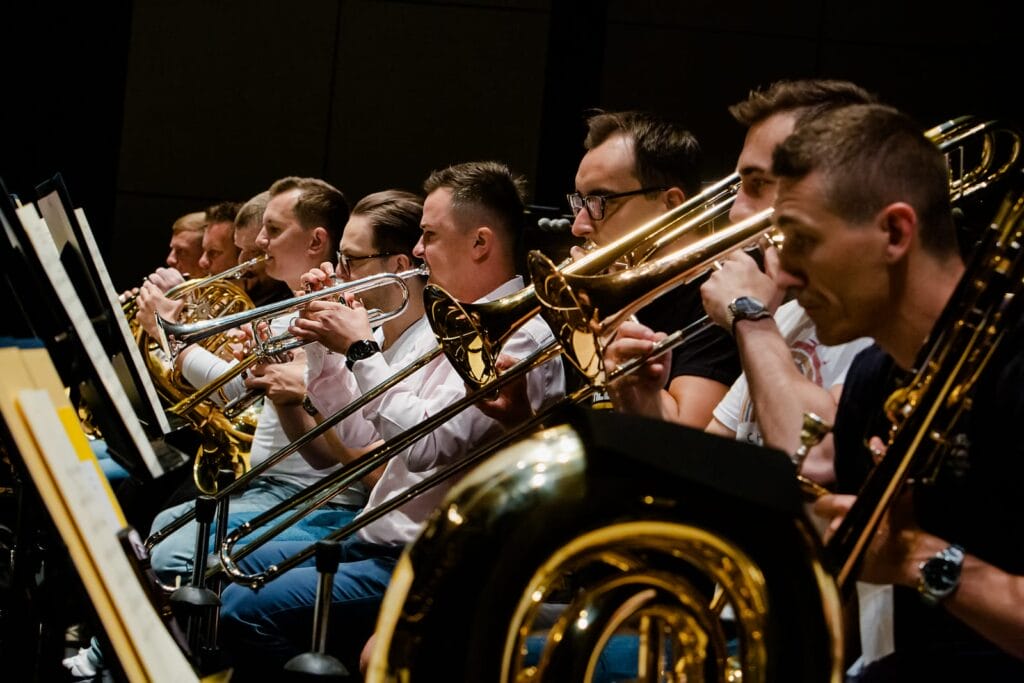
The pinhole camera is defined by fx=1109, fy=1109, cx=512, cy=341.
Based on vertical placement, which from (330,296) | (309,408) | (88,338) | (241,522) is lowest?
(241,522)

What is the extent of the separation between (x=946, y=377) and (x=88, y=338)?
3.63ft

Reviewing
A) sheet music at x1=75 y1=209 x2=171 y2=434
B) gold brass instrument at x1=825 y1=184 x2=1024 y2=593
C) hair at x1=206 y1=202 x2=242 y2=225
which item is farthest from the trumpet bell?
hair at x1=206 y1=202 x2=242 y2=225

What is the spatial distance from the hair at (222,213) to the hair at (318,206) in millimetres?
891

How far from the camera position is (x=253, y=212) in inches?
167

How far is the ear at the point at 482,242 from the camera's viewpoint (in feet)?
9.45

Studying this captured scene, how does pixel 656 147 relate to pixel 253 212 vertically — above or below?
above

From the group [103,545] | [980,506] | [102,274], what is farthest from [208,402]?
[980,506]

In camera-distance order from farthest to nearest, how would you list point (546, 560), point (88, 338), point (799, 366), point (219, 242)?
→ 1. point (219, 242)
2. point (799, 366)
3. point (88, 338)
4. point (546, 560)

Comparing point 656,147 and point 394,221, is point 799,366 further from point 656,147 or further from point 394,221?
point 394,221

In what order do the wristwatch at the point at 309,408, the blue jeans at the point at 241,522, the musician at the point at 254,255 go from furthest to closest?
the musician at the point at 254,255 → the wristwatch at the point at 309,408 → the blue jeans at the point at 241,522

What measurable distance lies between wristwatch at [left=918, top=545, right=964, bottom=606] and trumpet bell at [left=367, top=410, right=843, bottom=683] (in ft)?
0.96

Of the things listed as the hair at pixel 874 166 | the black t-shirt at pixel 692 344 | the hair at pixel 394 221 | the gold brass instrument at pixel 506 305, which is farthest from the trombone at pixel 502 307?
the hair at pixel 394 221

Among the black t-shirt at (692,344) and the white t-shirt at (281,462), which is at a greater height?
the black t-shirt at (692,344)

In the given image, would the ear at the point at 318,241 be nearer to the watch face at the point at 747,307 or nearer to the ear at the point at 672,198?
the ear at the point at 672,198
